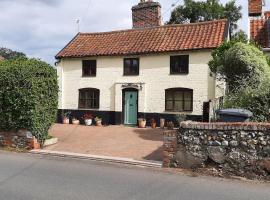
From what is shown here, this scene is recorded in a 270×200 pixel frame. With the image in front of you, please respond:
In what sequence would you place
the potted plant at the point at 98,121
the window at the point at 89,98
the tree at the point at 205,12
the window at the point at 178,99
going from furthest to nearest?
1. the tree at the point at 205,12
2. the window at the point at 89,98
3. the potted plant at the point at 98,121
4. the window at the point at 178,99

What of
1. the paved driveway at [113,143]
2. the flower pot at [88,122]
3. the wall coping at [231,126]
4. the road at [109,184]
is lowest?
the road at [109,184]

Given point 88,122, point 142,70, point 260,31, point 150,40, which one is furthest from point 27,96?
point 260,31

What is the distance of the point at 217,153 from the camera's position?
9266 millimetres

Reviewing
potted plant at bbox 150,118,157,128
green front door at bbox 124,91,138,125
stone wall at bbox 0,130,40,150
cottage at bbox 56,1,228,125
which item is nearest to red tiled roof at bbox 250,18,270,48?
cottage at bbox 56,1,228,125

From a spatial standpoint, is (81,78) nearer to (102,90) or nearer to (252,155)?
(102,90)

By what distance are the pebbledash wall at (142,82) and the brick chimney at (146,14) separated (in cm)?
323

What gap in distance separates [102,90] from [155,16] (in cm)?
583

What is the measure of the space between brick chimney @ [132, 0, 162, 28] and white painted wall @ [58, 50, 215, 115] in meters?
3.24

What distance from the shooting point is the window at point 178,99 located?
19844mm

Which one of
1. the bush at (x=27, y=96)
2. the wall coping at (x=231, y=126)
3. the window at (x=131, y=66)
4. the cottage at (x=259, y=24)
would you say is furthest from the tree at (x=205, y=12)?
the wall coping at (x=231, y=126)

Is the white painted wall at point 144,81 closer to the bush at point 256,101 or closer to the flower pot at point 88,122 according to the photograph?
the flower pot at point 88,122

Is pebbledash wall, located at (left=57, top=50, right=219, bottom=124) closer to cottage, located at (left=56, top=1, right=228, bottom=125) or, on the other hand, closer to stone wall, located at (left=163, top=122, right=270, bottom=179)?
cottage, located at (left=56, top=1, right=228, bottom=125)

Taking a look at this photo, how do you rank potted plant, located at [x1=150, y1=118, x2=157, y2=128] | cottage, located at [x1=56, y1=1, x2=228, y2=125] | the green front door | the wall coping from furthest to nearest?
1. the green front door
2. potted plant, located at [x1=150, y1=118, x2=157, y2=128]
3. cottage, located at [x1=56, y1=1, x2=228, y2=125]
4. the wall coping

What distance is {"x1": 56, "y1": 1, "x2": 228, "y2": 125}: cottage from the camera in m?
19.6
